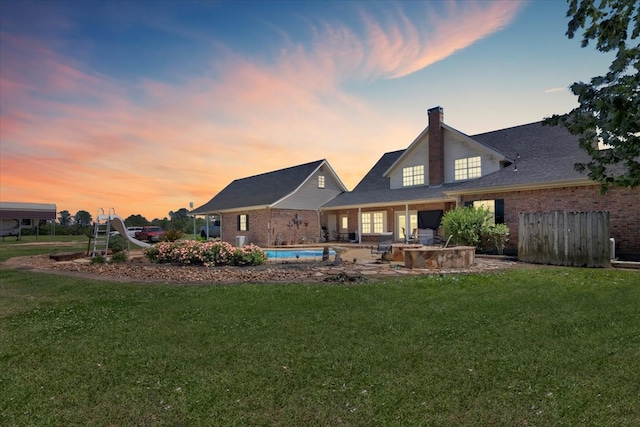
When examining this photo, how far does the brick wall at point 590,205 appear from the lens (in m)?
14.0

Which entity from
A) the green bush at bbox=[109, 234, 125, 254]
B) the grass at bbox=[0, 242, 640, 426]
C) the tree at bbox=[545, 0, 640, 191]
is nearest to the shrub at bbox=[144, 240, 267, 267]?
the grass at bbox=[0, 242, 640, 426]

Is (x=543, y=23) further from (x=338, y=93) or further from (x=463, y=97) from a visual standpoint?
(x=338, y=93)

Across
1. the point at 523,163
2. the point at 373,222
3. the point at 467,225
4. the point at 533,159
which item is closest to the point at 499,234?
the point at 467,225

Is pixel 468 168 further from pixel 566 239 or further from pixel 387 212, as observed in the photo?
pixel 566 239

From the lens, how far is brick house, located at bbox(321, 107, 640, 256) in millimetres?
14984

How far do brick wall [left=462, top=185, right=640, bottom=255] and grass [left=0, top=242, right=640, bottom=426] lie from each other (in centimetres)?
797

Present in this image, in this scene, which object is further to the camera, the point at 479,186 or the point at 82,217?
the point at 82,217

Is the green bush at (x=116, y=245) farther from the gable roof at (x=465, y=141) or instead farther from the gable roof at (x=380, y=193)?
the gable roof at (x=465, y=141)

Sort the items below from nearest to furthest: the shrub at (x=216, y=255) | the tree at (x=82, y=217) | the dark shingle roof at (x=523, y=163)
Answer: the shrub at (x=216, y=255) → the dark shingle roof at (x=523, y=163) → the tree at (x=82, y=217)

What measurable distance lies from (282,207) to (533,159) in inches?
663

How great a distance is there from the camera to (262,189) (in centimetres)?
3378

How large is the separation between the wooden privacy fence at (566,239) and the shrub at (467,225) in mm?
2953

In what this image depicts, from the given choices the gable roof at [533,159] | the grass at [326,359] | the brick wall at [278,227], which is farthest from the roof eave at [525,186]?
the brick wall at [278,227]

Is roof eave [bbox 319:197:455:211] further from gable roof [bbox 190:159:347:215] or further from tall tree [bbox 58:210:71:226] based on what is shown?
tall tree [bbox 58:210:71:226]
